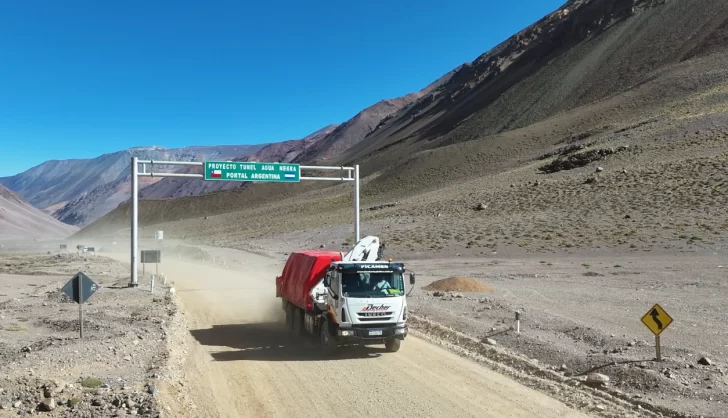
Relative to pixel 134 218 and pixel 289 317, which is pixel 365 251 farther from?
pixel 134 218

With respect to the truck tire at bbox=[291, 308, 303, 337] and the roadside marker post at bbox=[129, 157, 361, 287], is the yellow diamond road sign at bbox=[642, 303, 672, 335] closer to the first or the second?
the truck tire at bbox=[291, 308, 303, 337]

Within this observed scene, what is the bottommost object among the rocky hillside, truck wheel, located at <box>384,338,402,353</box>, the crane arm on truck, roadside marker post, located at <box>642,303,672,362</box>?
truck wheel, located at <box>384,338,402,353</box>

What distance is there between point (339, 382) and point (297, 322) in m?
5.63

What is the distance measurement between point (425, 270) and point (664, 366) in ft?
79.4

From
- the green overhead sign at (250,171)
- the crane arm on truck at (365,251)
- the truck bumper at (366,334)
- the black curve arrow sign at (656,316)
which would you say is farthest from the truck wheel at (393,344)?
the green overhead sign at (250,171)

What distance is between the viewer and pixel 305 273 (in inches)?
669

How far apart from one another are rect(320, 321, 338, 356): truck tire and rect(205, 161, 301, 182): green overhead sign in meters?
15.9

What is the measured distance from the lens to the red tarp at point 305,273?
16422 mm

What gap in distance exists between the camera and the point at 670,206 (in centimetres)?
4616

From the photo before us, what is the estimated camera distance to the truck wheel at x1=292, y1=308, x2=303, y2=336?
16.9 m

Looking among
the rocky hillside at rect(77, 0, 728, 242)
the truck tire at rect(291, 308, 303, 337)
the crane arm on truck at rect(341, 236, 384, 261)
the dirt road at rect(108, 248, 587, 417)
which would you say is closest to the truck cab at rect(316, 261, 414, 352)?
the dirt road at rect(108, 248, 587, 417)

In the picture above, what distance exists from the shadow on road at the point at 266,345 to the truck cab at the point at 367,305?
1.82 ft

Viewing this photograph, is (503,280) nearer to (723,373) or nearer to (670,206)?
(723,373)

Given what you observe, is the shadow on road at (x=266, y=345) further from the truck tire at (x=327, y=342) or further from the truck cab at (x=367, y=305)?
the truck cab at (x=367, y=305)
